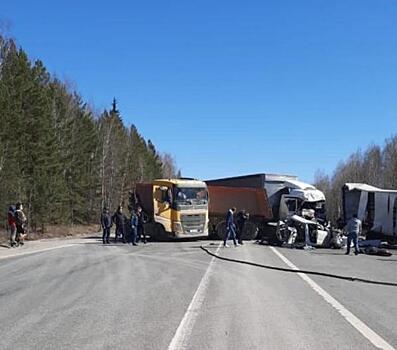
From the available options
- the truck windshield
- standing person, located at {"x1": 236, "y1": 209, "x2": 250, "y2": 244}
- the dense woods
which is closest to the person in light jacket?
standing person, located at {"x1": 236, "y1": 209, "x2": 250, "y2": 244}

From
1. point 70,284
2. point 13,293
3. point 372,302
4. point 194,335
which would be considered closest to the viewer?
point 194,335

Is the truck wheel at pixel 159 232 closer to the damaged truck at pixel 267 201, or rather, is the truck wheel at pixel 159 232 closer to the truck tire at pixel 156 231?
the truck tire at pixel 156 231

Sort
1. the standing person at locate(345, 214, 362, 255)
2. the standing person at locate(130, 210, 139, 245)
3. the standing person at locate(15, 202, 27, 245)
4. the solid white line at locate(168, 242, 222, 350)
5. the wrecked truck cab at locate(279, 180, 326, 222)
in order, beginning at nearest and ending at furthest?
1. the solid white line at locate(168, 242, 222, 350)
2. the standing person at locate(345, 214, 362, 255)
3. the standing person at locate(15, 202, 27, 245)
4. the standing person at locate(130, 210, 139, 245)
5. the wrecked truck cab at locate(279, 180, 326, 222)

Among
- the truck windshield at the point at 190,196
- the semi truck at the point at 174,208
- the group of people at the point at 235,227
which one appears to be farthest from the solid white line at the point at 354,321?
the truck windshield at the point at 190,196

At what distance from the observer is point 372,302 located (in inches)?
452

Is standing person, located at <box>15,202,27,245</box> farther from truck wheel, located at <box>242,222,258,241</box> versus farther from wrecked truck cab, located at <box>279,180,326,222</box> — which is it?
wrecked truck cab, located at <box>279,180,326,222</box>

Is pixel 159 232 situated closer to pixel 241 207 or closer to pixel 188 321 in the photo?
pixel 241 207

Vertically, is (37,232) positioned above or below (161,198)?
below

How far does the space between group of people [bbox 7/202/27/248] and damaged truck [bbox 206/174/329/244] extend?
1189 cm

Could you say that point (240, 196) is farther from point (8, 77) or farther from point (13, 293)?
point (13, 293)

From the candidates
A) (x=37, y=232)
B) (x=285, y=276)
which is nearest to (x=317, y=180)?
(x=37, y=232)

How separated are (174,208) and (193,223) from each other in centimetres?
138

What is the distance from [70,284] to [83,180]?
4030cm

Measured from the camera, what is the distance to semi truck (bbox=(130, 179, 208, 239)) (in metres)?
32.2
